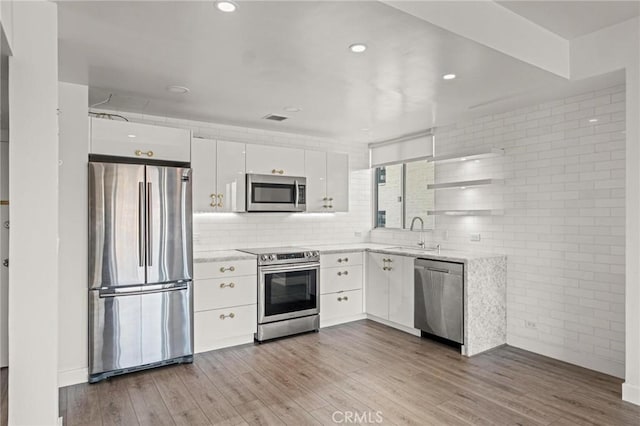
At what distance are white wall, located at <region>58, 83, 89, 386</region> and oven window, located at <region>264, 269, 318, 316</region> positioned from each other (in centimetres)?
173

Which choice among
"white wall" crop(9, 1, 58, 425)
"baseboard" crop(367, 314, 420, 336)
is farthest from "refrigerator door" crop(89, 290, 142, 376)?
"baseboard" crop(367, 314, 420, 336)

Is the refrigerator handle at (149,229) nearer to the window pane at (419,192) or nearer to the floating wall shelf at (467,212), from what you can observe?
the floating wall shelf at (467,212)

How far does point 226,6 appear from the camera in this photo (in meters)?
2.12

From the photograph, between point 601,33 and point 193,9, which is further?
point 601,33

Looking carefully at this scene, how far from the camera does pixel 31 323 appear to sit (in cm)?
212

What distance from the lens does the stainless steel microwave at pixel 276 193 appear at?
463 cm

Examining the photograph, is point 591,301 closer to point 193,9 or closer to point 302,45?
point 302,45

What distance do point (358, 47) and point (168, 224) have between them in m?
2.24

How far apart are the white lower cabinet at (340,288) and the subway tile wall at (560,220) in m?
1.40

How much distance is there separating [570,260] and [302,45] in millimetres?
3105

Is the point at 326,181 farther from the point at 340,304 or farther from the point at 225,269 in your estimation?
the point at 225,269

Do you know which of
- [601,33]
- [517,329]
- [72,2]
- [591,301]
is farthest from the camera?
[517,329]

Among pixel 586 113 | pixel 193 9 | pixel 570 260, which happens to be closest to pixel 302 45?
pixel 193 9

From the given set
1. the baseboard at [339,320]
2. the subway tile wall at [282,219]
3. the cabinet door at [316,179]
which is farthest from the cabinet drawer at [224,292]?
the cabinet door at [316,179]
